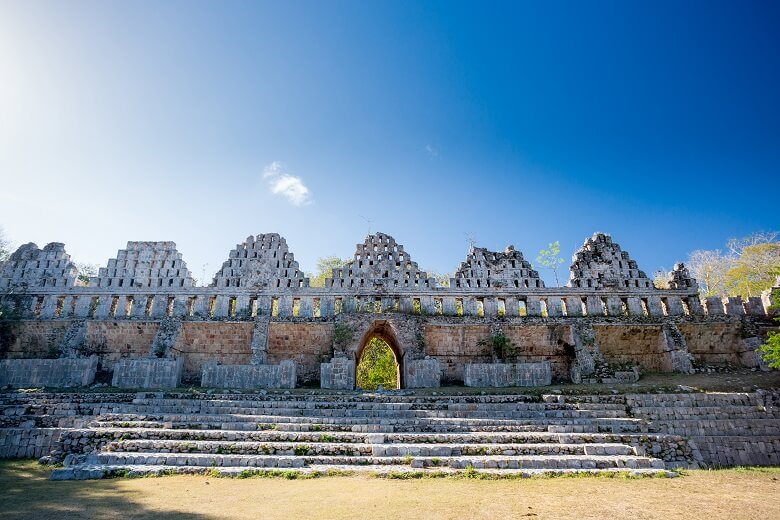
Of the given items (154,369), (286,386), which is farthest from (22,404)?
(286,386)

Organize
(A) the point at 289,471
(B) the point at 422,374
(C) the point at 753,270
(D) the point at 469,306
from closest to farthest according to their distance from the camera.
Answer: (A) the point at 289,471 → (B) the point at 422,374 → (D) the point at 469,306 → (C) the point at 753,270

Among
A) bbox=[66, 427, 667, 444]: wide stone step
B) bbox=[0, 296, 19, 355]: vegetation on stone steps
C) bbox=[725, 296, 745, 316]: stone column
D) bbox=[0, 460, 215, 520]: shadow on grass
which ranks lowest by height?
bbox=[0, 460, 215, 520]: shadow on grass

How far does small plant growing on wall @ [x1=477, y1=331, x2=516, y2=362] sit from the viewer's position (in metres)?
20.9

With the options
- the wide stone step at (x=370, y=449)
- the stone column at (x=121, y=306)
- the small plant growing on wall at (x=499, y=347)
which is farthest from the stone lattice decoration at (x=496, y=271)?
the stone column at (x=121, y=306)

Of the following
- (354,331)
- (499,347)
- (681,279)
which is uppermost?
(681,279)

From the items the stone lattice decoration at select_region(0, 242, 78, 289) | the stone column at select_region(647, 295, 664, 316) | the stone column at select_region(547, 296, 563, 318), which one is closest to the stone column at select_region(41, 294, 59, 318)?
the stone lattice decoration at select_region(0, 242, 78, 289)

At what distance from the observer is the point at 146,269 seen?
76.0 feet

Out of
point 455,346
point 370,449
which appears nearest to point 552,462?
point 370,449

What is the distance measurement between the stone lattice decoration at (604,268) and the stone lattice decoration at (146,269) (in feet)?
66.6

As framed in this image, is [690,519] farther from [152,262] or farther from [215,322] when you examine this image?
[152,262]

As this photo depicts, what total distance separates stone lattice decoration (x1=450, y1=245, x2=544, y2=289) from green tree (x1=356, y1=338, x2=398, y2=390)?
10.6 metres

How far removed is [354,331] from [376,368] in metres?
12.9

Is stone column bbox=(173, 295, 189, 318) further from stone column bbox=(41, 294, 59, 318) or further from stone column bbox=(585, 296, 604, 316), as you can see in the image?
stone column bbox=(585, 296, 604, 316)

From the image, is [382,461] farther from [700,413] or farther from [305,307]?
[305,307]
